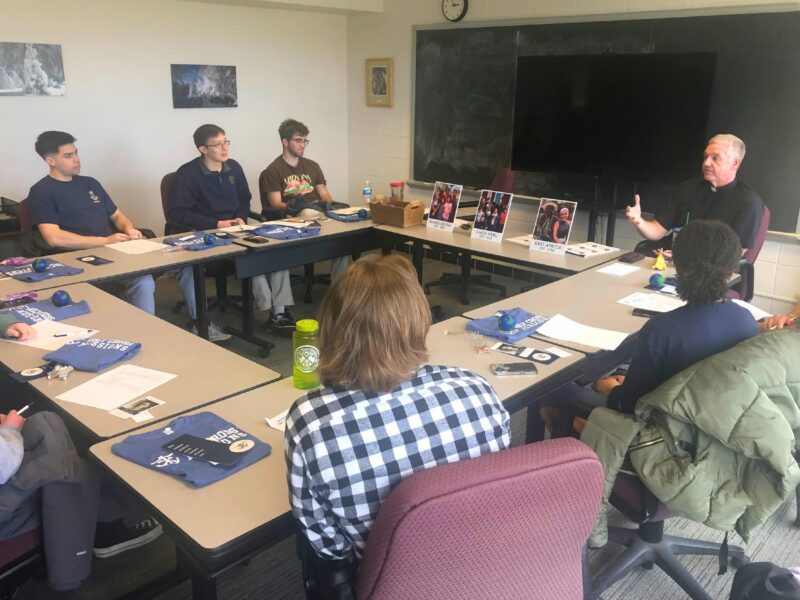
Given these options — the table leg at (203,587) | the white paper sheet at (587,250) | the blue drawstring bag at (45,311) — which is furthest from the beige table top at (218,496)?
the white paper sheet at (587,250)

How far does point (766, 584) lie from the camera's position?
1.27 meters

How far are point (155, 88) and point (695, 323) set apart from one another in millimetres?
4478

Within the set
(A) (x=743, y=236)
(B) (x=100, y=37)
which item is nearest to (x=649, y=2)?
(A) (x=743, y=236)

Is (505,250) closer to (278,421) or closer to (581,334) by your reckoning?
(581,334)

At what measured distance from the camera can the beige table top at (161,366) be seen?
1733 millimetres

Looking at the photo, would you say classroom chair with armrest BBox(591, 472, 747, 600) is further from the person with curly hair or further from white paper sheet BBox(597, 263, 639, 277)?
white paper sheet BBox(597, 263, 639, 277)

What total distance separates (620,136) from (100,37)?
3611mm

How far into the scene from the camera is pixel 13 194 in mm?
4516

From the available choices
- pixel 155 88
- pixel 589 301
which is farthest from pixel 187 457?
pixel 155 88

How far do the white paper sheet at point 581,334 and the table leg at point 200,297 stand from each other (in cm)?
186

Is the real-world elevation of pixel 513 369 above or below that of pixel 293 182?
below

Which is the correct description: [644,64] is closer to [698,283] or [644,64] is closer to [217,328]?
[698,283]

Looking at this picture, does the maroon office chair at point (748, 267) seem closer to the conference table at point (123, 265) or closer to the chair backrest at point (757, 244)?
the chair backrest at point (757, 244)

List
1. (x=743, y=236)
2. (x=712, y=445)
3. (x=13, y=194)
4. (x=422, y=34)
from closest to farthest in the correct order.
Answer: (x=712, y=445) < (x=743, y=236) < (x=13, y=194) < (x=422, y=34)
